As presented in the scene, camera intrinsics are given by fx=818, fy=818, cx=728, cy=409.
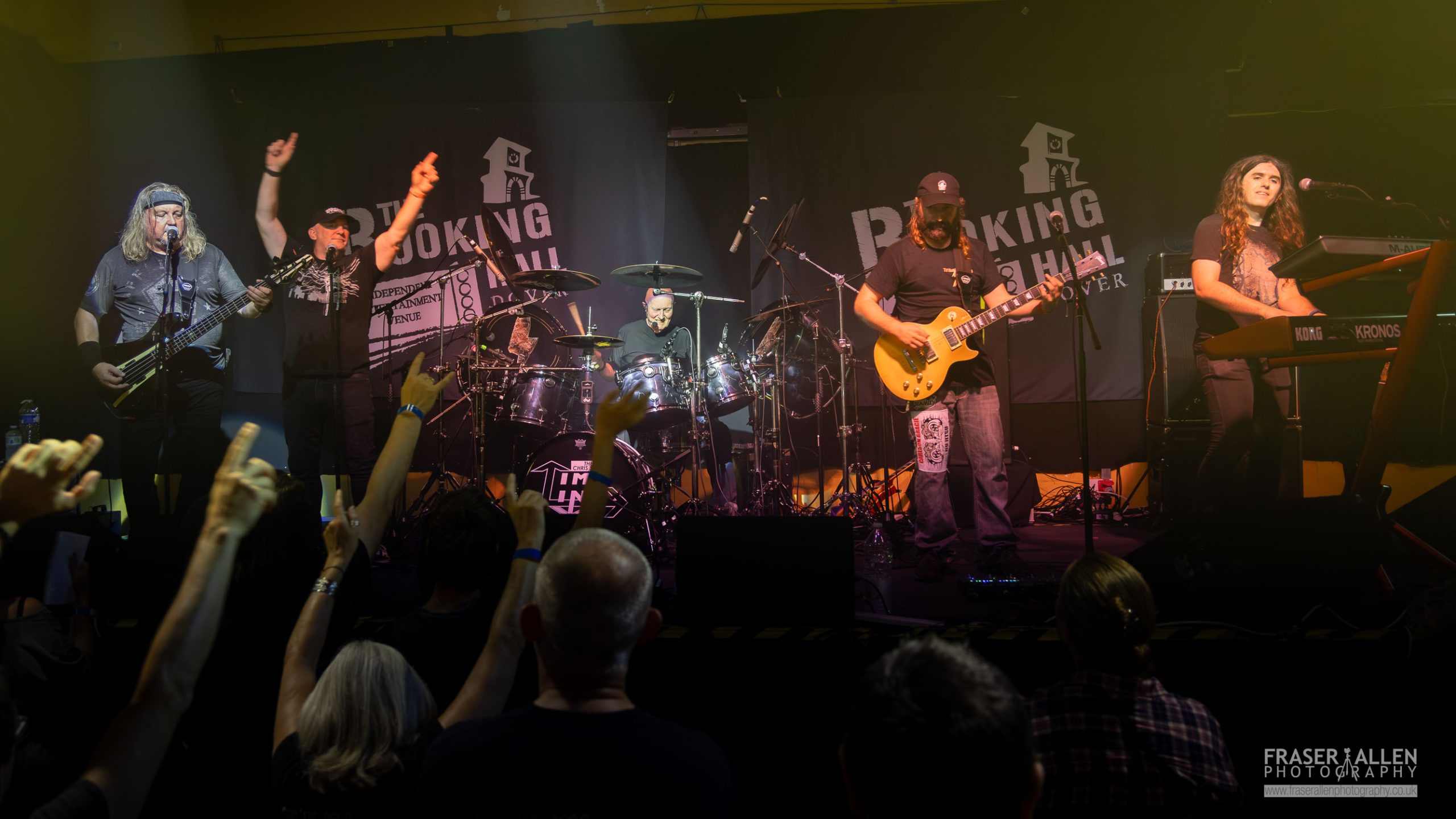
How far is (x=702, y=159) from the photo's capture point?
8297 millimetres

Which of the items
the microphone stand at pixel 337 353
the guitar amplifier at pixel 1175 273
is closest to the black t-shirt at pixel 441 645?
the microphone stand at pixel 337 353

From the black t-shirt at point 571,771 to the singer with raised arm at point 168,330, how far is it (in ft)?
17.7

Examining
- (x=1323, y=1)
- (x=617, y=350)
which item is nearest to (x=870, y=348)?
(x=617, y=350)

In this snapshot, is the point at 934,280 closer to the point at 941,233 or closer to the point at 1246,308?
the point at 941,233

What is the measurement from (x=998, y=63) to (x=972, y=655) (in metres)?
7.44

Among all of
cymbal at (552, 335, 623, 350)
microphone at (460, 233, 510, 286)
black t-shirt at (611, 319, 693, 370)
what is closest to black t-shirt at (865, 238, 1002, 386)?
cymbal at (552, 335, 623, 350)

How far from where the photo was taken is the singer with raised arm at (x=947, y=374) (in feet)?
16.7

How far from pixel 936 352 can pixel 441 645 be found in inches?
151

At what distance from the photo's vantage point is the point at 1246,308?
189 inches

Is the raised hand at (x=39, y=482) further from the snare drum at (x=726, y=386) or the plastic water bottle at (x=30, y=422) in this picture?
the plastic water bottle at (x=30, y=422)

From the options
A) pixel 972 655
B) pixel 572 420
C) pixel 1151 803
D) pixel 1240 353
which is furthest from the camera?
pixel 572 420

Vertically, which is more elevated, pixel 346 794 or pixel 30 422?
pixel 30 422

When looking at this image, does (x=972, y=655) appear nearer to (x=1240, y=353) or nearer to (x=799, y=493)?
(x=1240, y=353)

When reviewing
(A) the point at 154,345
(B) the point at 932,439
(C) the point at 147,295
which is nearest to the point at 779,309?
(B) the point at 932,439
